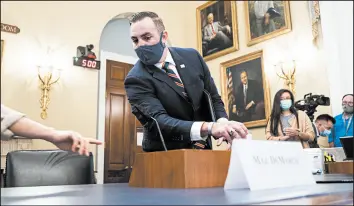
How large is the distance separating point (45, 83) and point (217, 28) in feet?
10.2

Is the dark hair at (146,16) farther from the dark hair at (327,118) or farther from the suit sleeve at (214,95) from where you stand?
the dark hair at (327,118)

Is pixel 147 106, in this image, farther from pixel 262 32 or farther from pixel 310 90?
pixel 262 32

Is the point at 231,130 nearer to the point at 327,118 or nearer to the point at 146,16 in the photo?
the point at 146,16

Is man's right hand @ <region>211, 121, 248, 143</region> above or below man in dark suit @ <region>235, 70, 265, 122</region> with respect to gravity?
below

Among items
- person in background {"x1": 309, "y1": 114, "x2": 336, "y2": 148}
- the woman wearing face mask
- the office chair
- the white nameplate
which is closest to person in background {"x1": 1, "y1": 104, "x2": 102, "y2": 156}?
the white nameplate

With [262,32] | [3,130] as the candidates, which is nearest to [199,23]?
[262,32]

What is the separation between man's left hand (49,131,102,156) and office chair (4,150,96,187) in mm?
1662

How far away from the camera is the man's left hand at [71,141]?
0.84 metres

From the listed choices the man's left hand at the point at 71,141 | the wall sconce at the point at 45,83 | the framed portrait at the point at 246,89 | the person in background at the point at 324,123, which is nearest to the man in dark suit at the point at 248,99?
the framed portrait at the point at 246,89

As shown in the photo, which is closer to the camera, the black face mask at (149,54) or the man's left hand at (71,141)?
the man's left hand at (71,141)

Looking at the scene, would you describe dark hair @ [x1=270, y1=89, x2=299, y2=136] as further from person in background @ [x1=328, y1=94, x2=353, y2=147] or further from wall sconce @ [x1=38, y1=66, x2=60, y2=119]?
wall sconce @ [x1=38, y1=66, x2=60, y2=119]

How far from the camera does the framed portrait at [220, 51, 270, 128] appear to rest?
5.67 metres

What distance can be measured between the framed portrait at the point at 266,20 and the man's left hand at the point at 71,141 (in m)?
5.07

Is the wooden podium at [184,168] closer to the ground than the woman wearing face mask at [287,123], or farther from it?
closer to the ground
